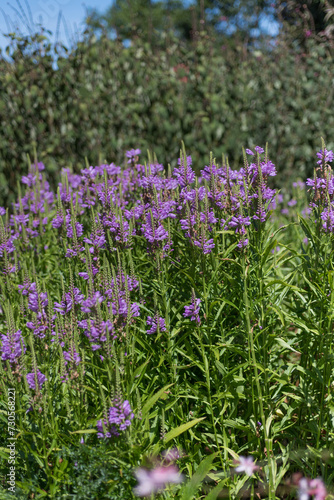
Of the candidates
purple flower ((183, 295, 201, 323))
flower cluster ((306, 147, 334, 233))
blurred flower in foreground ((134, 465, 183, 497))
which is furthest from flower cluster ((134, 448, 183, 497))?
flower cluster ((306, 147, 334, 233))

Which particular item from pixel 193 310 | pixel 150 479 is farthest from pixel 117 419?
pixel 193 310

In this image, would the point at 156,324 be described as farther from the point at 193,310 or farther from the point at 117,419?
the point at 117,419

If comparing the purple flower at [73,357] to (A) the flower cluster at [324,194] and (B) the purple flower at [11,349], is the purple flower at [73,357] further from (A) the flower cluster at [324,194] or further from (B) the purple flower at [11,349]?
(A) the flower cluster at [324,194]

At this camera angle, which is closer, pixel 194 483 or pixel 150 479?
pixel 150 479

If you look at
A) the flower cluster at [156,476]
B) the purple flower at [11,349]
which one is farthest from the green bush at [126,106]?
the flower cluster at [156,476]

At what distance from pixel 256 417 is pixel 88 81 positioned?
19.8 ft

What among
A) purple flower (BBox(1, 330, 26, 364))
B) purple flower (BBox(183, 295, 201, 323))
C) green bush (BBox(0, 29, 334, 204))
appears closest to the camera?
purple flower (BBox(1, 330, 26, 364))

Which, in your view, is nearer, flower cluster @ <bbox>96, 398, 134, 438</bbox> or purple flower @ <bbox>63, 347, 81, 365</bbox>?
flower cluster @ <bbox>96, 398, 134, 438</bbox>

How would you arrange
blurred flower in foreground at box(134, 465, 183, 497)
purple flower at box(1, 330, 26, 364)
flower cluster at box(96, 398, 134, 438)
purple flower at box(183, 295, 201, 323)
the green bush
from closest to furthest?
blurred flower in foreground at box(134, 465, 183, 497) → flower cluster at box(96, 398, 134, 438) → purple flower at box(1, 330, 26, 364) → purple flower at box(183, 295, 201, 323) → the green bush

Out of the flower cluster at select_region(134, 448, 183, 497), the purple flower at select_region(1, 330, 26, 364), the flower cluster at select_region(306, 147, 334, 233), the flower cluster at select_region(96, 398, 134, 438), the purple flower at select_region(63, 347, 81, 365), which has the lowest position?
the flower cluster at select_region(134, 448, 183, 497)

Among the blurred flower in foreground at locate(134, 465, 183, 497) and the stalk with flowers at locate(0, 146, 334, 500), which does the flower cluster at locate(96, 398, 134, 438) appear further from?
the blurred flower in foreground at locate(134, 465, 183, 497)

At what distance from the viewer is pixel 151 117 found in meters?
7.46

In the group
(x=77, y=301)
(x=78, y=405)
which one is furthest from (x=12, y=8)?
(x=78, y=405)

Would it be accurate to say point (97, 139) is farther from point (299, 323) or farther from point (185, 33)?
point (185, 33)
